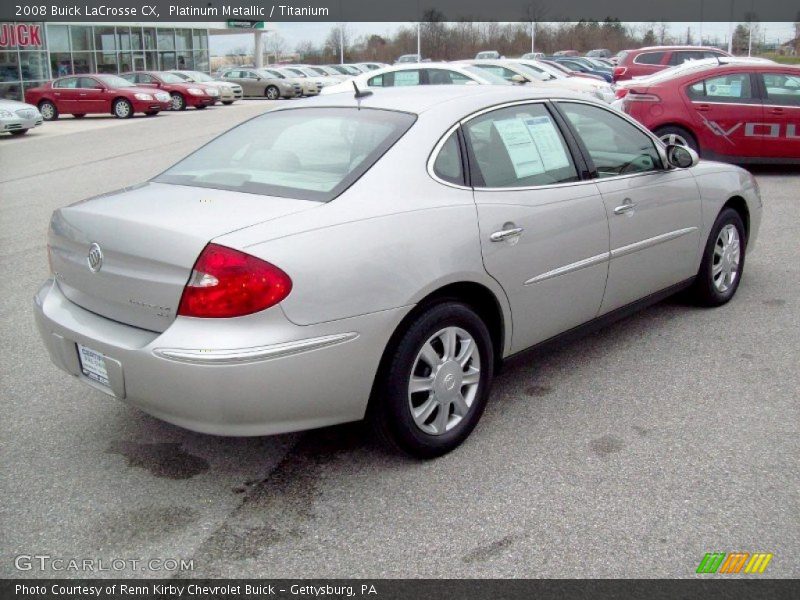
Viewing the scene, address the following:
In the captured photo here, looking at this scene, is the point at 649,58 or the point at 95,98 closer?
the point at 649,58

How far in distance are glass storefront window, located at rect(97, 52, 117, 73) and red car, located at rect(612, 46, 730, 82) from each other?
87.7 feet

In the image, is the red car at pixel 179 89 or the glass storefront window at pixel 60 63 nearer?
the red car at pixel 179 89

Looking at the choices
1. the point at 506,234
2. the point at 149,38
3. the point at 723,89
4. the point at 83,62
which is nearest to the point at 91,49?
the point at 83,62

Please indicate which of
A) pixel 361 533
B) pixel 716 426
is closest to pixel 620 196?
pixel 716 426

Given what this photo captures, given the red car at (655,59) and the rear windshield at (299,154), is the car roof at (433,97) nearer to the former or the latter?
the rear windshield at (299,154)

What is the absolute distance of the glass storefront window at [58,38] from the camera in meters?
34.8

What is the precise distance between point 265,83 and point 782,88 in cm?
3021

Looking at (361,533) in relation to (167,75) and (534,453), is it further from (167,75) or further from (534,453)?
(167,75)

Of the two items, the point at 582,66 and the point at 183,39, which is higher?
the point at 183,39

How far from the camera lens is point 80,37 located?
36.7 meters

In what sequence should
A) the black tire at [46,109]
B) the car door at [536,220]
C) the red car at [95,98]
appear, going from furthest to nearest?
the black tire at [46,109], the red car at [95,98], the car door at [536,220]

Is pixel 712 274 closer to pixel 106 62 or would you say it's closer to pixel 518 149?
pixel 518 149

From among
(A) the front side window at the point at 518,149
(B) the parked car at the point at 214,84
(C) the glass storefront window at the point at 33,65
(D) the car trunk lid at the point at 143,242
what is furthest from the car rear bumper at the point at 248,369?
(C) the glass storefront window at the point at 33,65

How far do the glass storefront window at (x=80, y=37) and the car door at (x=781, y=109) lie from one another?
105 feet
